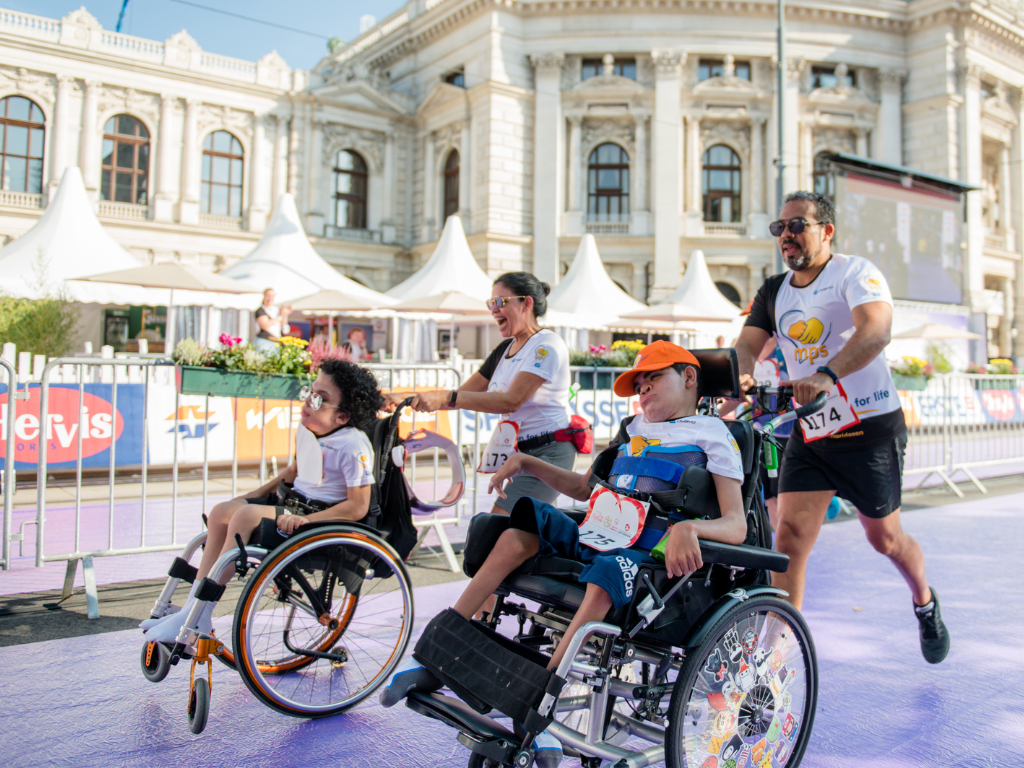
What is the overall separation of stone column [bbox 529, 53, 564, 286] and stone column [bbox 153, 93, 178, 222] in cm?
1350

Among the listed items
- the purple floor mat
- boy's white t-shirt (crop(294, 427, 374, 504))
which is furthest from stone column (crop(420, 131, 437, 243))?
boy's white t-shirt (crop(294, 427, 374, 504))

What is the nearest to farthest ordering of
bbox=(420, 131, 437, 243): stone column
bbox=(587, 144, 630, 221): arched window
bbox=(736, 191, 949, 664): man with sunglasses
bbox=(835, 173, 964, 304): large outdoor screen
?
1. bbox=(736, 191, 949, 664): man with sunglasses
2. bbox=(835, 173, 964, 304): large outdoor screen
3. bbox=(587, 144, 630, 221): arched window
4. bbox=(420, 131, 437, 243): stone column

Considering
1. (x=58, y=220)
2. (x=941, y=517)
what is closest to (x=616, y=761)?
(x=941, y=517)

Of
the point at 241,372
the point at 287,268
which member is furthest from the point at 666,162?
the point at 241,372

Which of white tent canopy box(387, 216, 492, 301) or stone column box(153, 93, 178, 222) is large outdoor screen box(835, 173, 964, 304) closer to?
white tent canopy box(387, 216, 492, 301)

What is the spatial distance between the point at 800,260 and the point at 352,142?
1223 inches

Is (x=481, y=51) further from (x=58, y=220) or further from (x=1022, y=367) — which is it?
(x=1022, y=367)

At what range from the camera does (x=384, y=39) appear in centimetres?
3512

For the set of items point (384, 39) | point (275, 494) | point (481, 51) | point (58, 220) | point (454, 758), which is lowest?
point (454, 758)

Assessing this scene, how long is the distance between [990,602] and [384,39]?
119ft

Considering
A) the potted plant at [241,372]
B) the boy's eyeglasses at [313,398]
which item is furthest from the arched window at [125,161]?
the boy's eyeglasses at [313,398]

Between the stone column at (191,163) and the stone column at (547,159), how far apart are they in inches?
501

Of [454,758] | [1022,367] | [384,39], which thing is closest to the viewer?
[454,758]

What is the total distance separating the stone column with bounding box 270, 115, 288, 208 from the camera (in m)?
30.2
